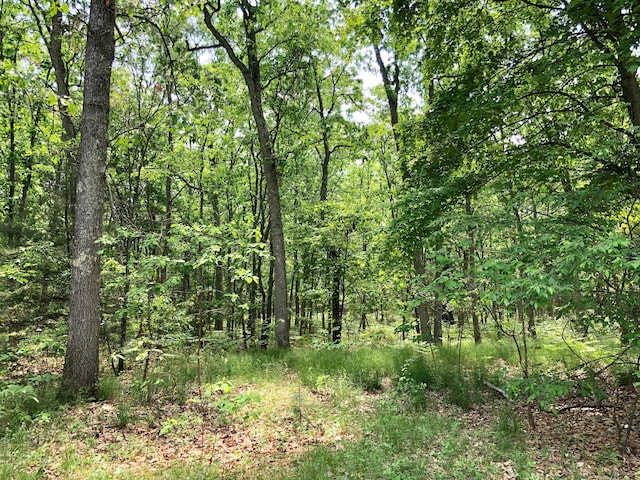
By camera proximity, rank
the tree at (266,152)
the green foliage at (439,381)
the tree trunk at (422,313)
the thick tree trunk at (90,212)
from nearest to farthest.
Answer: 1. the thick tree trunk at (90,212)
2. the green foliage at (439,381)
3. the tree at (266,152)
4. the tree trunk at (422,313)

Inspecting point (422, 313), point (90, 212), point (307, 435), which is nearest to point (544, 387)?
point (307, 435)

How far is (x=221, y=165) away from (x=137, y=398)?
9.89 m

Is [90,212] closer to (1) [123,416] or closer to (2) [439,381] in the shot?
(1) [123,416]

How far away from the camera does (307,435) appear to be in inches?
196

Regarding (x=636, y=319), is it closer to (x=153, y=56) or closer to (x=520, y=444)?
(x=520, y=444)

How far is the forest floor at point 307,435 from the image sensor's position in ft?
13.0

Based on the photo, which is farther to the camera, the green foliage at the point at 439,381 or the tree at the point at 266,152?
the tree at the point at 266,152

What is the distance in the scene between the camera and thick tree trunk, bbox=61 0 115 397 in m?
5.46

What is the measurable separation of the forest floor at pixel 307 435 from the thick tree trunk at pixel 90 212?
0.59m

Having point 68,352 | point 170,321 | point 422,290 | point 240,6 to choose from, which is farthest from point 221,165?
point 422,290

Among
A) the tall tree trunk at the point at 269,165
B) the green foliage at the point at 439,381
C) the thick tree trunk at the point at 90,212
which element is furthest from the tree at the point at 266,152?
the thick tree trunk at the point at 90,212

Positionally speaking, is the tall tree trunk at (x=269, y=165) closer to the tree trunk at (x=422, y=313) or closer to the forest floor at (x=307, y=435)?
the forest floor at (x=307, y=435)

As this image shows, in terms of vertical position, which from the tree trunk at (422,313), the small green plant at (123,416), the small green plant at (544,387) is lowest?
the small green plant at (123,416)

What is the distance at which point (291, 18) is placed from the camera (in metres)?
9.83
